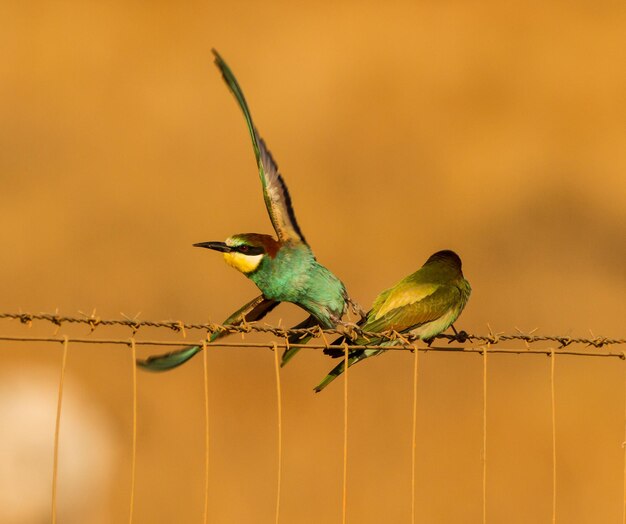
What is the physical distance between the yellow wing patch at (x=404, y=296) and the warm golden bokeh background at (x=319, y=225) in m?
2.59

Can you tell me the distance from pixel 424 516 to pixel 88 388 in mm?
2599

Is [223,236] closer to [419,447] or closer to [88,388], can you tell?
[88,388]

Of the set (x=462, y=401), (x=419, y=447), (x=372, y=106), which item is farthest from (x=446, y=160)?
(x=419, y=447)

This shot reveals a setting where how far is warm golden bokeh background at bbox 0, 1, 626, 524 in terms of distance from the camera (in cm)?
705

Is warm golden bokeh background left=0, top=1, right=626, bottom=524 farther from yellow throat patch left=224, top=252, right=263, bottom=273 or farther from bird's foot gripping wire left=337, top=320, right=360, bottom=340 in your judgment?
bird's foot gripping wire left=337, top=320, right=360, bottom=340

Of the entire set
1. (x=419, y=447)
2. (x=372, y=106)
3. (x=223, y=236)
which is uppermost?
(x=372, y=106)

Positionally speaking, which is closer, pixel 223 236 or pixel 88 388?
pixel 88 388

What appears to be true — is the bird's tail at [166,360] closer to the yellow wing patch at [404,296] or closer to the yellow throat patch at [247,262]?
the yellow throat patch at [247,262]

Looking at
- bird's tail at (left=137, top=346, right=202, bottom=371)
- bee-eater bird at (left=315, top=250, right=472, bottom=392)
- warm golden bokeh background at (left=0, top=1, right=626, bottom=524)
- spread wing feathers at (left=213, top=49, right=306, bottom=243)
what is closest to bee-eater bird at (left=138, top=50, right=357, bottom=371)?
spread wing feathers at (left=213, top=49, right=306, bottom=243)

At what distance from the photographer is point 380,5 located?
13.5 m

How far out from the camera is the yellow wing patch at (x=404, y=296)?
14.2 ft

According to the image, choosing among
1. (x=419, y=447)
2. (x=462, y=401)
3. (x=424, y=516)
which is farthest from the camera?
(x=462, y=401)

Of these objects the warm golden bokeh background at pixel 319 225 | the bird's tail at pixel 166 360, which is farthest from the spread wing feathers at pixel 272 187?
the warm golden bokeh background at pixel 319 225

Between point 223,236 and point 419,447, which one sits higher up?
point 223,236
